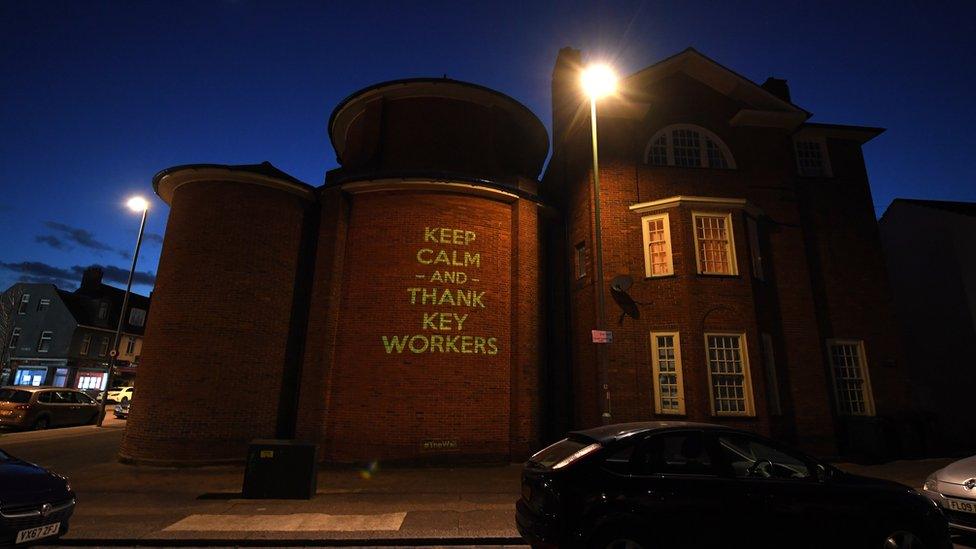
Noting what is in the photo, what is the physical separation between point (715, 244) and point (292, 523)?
1229cm

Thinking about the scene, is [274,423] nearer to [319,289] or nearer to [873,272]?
[319,289]

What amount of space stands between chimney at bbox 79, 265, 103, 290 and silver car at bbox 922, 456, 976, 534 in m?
50.2

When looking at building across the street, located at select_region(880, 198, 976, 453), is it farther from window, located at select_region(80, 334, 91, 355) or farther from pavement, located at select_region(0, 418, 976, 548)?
window, located at select_region(80, 334, 91, 355)

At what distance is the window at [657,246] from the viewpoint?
1274 centimetres

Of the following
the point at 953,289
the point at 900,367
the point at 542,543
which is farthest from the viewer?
the point at 953,289

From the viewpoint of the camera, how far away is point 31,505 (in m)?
5.34

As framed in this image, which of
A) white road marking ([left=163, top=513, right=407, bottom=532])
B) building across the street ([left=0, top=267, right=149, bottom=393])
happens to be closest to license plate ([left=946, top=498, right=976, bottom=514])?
white road marking ([left=163, top=513, right=407, bottom=532])

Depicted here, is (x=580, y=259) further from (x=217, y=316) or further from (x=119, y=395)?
(x=119, y=395)

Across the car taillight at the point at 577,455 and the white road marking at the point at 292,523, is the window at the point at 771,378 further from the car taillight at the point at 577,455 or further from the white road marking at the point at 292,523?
the white road marking at the point at 292,523

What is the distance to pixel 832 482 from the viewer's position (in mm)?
4559

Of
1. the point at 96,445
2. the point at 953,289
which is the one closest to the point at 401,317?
the point at 96,445

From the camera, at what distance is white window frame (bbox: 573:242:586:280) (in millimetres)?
14094

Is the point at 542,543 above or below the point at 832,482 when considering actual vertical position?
below

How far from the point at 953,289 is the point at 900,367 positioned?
625 cm
